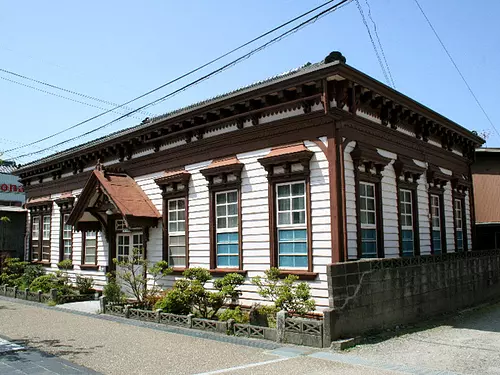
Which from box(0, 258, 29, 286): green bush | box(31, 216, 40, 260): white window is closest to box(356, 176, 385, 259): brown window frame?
box(0, 258, 29, 286): green bush

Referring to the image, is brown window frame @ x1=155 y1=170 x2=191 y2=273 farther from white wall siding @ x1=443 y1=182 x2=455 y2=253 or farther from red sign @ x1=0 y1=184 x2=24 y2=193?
red sign @ x1=0 y1=184 x2=24 y2=193

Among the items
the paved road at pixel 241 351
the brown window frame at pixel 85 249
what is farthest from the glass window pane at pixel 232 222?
the brown window frame at pixel 85 249

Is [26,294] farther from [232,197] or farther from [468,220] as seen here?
[468,220]

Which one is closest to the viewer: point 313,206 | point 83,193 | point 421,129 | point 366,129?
point 313,206

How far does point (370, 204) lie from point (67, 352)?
25.4ft

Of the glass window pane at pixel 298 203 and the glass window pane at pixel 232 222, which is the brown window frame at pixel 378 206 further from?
the glass window pane at pixel 232 222

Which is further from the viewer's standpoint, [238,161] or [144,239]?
[144,239]

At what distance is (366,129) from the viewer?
478 inches

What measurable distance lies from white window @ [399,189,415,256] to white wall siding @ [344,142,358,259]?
2747 mm

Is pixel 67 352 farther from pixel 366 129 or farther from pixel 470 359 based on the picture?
pixel 366 129

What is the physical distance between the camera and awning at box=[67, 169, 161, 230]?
1481 centimetres

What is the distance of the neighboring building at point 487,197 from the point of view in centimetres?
2012

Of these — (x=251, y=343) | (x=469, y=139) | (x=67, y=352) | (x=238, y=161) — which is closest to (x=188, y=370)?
(x=251, y=343)

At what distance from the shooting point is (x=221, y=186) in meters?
13.2
